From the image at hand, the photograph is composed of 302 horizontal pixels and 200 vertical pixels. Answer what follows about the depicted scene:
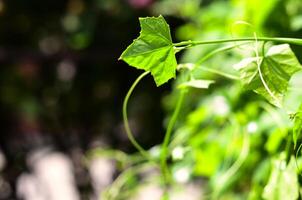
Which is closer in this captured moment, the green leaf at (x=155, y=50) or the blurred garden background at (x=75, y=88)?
the green leaf at (x=155, y=50)

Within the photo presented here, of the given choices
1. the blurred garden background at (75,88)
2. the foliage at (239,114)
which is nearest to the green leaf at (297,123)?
the foliage at (239,114)

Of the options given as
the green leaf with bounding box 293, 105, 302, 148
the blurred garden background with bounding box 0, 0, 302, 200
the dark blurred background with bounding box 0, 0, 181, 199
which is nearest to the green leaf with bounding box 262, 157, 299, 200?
the green leaf with bounding box 293, 105, 302, 148

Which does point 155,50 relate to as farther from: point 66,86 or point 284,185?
point 66,86

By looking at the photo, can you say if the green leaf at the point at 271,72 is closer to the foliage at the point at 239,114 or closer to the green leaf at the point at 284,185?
the foliage at the point at 239,114

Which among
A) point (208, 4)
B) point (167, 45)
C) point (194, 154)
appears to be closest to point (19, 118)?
point (208, 4)

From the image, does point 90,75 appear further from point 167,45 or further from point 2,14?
point 167,45

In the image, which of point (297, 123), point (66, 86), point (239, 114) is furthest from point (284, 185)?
point (66, 86)

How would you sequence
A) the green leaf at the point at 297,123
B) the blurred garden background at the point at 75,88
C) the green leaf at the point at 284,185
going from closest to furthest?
the green leaf at the point at 297,123
the green leaf at the point at 284,185
the blurred garden background at the point at 75,88

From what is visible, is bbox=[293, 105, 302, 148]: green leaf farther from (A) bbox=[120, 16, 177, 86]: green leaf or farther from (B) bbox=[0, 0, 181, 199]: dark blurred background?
(B) bbox=[0, 0, 181, 199]: dark blurred background
